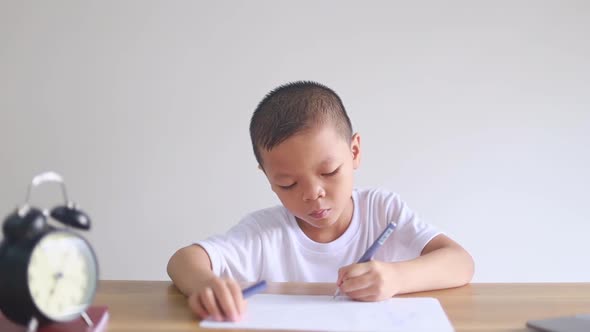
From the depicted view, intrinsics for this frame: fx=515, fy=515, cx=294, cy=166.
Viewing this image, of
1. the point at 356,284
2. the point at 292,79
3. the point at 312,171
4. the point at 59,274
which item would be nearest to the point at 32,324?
the point at 59,274

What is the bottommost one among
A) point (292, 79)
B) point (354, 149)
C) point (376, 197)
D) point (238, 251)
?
point (238, 251)

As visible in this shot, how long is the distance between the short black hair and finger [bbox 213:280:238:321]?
0.33 m

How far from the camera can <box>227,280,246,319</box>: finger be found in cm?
66

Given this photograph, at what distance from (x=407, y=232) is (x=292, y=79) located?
2.62 feet

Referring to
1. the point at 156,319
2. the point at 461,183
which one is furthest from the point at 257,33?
the point at 156,319

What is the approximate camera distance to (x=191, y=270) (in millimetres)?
827

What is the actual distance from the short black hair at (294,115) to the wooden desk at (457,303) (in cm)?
28

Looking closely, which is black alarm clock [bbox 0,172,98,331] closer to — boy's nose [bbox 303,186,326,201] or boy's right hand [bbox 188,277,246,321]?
boy's right hand [bbox 188,277,246,321]

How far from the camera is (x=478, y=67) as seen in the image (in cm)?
168

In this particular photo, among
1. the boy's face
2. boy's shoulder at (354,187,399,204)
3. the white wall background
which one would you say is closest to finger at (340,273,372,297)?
the boy's face

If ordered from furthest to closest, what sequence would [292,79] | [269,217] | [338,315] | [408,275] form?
[292,79] → [269,217] → [408,275] → [338,315]

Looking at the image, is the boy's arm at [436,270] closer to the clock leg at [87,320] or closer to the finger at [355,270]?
the finger at [355,270]

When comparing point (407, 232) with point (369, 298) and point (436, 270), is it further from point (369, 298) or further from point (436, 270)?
point (369, 298)

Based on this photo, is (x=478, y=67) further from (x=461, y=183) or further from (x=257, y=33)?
(x=257, y=33)
